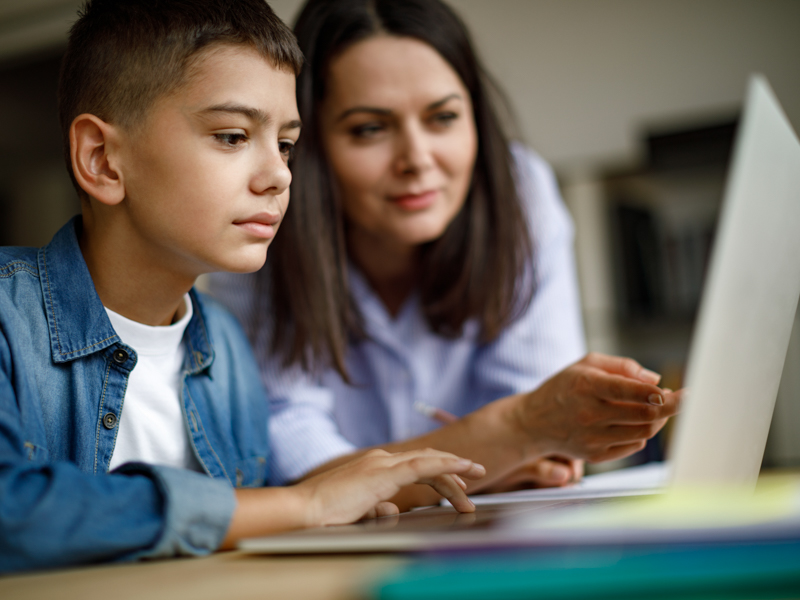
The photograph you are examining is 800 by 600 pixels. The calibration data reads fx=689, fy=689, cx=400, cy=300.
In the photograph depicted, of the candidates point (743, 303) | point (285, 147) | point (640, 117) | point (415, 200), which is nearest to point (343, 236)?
point (415, 200)

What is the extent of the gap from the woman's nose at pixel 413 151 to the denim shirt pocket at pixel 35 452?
0.67m

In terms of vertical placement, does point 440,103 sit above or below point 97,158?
above

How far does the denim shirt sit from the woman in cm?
16

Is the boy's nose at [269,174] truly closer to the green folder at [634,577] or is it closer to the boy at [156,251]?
the boy at [156,251]

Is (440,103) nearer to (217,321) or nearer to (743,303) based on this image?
(217,321)

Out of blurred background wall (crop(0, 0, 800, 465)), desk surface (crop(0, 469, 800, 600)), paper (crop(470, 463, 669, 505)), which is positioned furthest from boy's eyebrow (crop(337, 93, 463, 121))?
blurred background wall (crop(0, 0, 800, 465))

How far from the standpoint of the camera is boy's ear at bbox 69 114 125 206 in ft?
2.43

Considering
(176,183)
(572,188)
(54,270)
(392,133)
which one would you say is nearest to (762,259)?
(176,183)

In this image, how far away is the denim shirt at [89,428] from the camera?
0.46 meters

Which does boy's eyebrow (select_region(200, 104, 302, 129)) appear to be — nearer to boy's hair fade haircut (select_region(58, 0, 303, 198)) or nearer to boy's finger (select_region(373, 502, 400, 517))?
boy's hair fade haircut (select_region(58, 0, 303, 198))

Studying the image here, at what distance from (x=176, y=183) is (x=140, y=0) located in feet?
0.76

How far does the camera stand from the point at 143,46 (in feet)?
2.48

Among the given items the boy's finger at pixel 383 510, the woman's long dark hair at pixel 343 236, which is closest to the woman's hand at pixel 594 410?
the boy's finger at pixel 383 510

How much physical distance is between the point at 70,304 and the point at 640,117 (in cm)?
275
